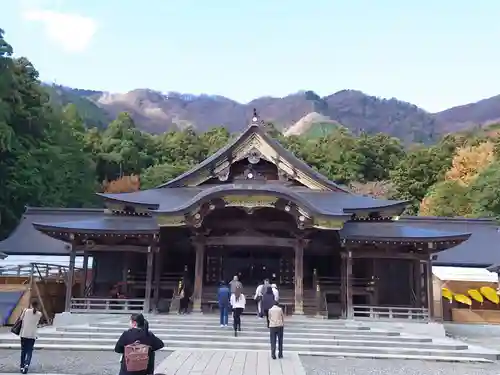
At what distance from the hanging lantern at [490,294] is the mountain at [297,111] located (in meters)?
96.0

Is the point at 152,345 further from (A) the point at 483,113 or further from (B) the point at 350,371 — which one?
(A) the point at 483,113

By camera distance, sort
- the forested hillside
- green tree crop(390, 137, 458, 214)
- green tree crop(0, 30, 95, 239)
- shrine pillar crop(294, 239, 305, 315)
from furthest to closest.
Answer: green tree crop(390, 137, 458, 214) < the forested hillside < green tree crop(0, 30, 95, 239) < shrine pillar crop(294, 239, 305, 315)

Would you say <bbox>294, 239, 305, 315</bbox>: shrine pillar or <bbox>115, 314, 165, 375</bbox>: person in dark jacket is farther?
<bbox>294, 239, 305, 315</bbox>: shrine pillar

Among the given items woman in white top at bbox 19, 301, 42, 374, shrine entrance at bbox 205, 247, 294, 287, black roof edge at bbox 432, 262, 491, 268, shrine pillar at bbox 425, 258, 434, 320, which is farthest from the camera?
black roof edge at bbox 432, 262, 491, 268

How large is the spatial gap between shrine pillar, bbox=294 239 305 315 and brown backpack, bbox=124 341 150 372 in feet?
40.9

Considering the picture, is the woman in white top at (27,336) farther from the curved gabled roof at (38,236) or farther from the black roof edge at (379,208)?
the curved gabled roof at (38,236)

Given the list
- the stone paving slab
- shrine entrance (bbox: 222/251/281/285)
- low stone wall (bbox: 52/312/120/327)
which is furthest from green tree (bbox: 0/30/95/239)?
the stone paving slab

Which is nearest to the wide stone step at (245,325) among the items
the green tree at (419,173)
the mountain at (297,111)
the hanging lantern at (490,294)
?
the hanging lantern at (490,294)

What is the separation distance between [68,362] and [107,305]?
624 cm

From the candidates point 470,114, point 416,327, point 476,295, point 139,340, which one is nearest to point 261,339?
point 416,327

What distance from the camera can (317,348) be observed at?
42.9 ft

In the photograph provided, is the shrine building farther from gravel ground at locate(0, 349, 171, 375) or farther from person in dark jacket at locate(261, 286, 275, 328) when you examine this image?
gravel ground at locate(0, 349, 171, 375)

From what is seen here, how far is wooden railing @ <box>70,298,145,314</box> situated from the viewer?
56.3 ft

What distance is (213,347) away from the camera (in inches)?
517
